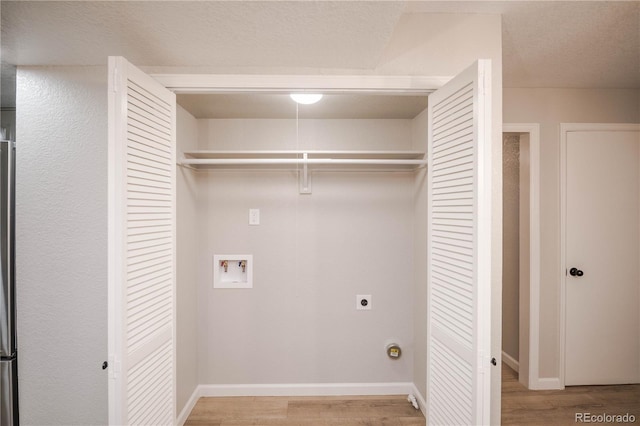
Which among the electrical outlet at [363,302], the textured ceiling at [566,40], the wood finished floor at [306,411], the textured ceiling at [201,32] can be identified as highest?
the textured ceiling at [566,40]

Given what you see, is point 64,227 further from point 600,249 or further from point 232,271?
point 600,249

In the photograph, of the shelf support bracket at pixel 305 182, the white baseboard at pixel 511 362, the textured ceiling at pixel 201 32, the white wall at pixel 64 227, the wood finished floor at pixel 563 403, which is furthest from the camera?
the white baseboard at pixel 511 362

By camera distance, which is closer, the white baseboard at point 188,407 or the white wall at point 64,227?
the white wall at point 64,227

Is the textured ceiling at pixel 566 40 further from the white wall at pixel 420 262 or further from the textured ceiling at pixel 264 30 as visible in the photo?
the white wall at pixel 420 262

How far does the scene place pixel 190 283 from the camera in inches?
103

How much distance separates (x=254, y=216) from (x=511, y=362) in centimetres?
275

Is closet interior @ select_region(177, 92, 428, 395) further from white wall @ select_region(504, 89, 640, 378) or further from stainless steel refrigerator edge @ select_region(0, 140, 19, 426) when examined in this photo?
stainless steel refrigerator edge @ select_region(0, 140, 19, 426)

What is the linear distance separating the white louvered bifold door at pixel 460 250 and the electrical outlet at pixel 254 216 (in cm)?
149

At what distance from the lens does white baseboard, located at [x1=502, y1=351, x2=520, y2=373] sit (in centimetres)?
316

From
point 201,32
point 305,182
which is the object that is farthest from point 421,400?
point 201,32

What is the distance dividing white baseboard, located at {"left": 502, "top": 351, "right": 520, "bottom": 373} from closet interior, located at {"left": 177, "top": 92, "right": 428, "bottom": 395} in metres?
1.09

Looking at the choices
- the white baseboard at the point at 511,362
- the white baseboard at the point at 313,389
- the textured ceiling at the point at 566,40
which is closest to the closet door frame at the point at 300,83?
the textured ceiling at the point at 566,40

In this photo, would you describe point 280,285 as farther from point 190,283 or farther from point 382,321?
point 382,321

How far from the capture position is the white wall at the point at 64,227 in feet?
6.07
